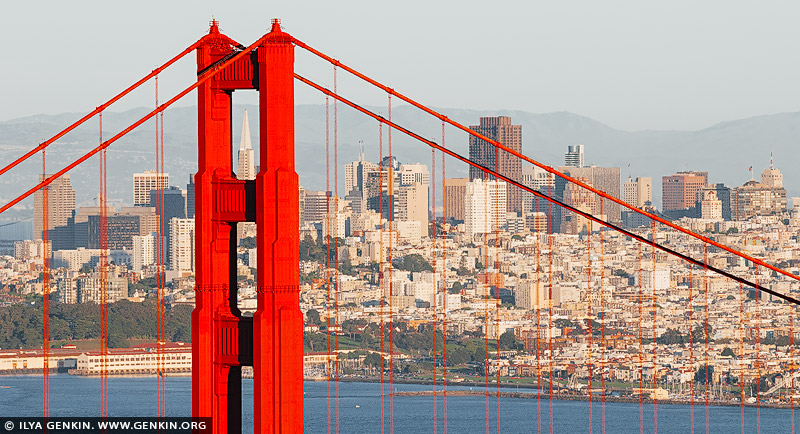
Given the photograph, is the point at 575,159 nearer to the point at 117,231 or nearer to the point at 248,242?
the point at 117,231

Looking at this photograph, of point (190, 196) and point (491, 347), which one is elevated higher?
point (190, 196)

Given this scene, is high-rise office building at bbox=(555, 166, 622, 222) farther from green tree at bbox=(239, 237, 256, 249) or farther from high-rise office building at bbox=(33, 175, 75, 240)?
green tree at bbox=(239, 237, 256, 249)

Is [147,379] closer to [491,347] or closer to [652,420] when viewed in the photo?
[491,347]

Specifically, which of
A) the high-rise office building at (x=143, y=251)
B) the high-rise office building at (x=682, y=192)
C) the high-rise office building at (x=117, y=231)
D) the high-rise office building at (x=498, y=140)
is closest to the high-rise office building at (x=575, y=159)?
the high-rise office building at (x=498, y=140)

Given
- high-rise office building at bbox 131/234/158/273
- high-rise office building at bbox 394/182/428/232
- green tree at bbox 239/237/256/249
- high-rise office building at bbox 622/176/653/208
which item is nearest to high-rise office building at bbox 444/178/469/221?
high-rise office building at bbox 394/182/428/232

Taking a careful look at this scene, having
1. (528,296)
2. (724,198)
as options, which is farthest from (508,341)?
(724,198)

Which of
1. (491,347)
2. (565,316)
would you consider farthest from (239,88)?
(565,316)
